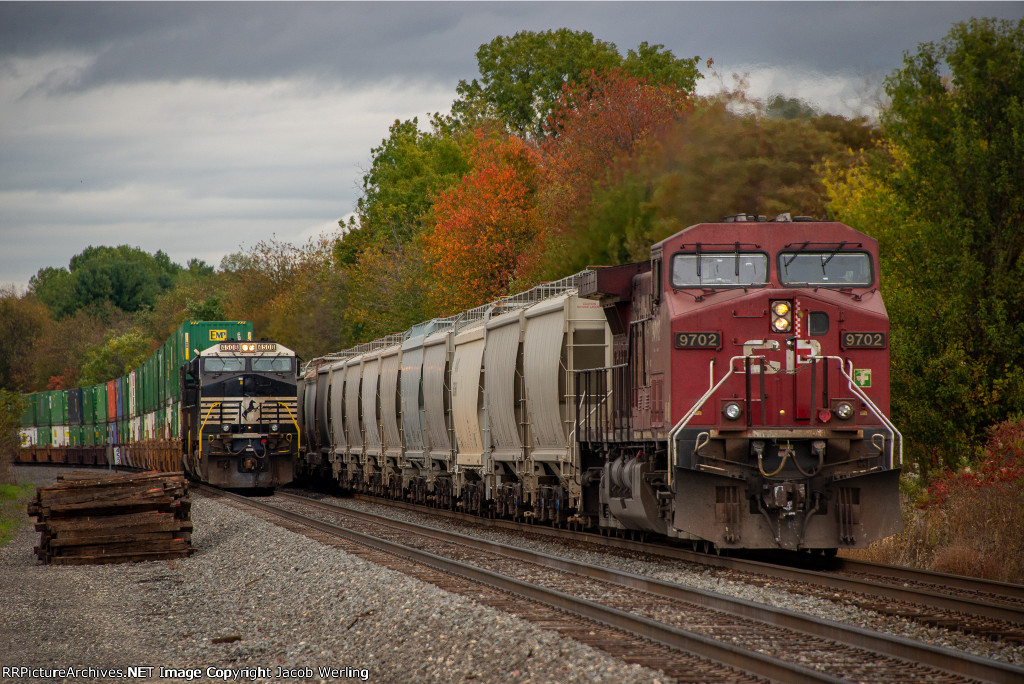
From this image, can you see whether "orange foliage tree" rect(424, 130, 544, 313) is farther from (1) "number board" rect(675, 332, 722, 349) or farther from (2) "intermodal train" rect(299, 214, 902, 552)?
(1) "number board" rect(675, 332, 722, 349)

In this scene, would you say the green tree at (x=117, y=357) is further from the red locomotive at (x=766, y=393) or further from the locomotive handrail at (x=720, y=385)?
the locomotive handrail at (x=720, y=385)

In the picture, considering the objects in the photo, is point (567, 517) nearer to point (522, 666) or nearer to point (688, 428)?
point (688, 428)

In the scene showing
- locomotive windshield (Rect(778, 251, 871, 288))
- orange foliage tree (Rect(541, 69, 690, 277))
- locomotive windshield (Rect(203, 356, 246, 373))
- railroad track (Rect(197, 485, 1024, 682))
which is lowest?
railroad track (Rect(197, 485, 1024, 682))

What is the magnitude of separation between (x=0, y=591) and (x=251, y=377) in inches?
658

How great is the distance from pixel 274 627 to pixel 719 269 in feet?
21.8

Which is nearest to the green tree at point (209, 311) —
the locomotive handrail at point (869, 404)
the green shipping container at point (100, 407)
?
the green shipping container at point (100, 407)

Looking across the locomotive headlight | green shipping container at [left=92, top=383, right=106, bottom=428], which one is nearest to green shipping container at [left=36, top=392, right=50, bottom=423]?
green shipping container at [left=92, top=383, right=106, bottom=428]

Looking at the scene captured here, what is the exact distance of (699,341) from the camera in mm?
12852

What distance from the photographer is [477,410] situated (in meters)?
20.9

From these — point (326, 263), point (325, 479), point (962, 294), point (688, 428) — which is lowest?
point (325, 479)

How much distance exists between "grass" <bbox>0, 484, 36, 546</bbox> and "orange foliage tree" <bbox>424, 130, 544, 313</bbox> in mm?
17512

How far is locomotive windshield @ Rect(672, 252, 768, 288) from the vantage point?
43.4ft

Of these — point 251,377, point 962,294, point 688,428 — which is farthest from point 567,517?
point 251,377

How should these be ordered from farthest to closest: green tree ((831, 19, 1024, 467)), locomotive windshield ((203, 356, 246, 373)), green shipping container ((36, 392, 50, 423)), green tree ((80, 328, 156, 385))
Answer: green tree ((80, 328, 156, 385)) → green shipping container ((36, 392, 50, 423)) → locomotive windshield ((203, 356, 246, 373)) → green tree ((831, 19, 1024, 467))
